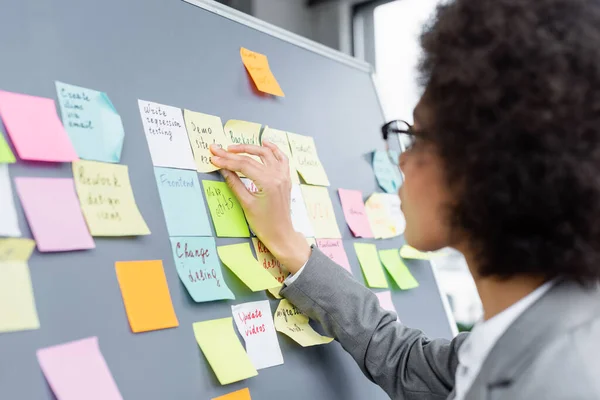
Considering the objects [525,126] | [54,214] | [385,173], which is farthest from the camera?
[385,173]

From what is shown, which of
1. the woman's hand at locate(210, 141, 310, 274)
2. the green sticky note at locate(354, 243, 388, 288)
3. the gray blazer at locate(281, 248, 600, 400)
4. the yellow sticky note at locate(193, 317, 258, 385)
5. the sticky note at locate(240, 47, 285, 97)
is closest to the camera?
the gray blazer at locate(281, 248, 600, 400)

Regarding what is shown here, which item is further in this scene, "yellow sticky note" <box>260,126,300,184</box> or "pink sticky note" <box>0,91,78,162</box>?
"yellow sticky note" <box>260,126,300,184</box>

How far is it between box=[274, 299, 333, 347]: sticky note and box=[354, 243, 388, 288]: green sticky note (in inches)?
7.6

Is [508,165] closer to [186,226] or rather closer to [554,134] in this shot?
[554,134]

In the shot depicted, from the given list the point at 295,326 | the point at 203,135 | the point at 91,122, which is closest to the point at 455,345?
the point at 295,326

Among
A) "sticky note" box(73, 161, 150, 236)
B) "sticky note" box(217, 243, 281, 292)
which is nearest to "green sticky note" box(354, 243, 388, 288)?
"sticky note" box(217, 243, 281, 292)

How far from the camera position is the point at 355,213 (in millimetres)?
1144

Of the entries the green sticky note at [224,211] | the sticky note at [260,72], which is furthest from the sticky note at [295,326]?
the sticky note at [260,72]

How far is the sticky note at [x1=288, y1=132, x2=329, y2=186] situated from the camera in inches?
40.9

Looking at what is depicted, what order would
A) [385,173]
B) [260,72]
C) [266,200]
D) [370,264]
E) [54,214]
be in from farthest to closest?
[385,173] → [370,264] → [260,72] → [266,200] → [54,214]

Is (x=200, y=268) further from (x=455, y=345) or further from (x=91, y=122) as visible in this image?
(x=455, y=345)

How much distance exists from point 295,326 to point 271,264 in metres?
0.10

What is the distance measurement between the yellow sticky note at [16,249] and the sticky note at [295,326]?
38 cm

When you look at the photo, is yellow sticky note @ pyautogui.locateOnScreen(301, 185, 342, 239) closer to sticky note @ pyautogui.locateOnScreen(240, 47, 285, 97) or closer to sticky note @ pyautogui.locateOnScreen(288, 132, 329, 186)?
sticky note @ pyautogui.locateOnScreen(288, 132, 329, 186)
